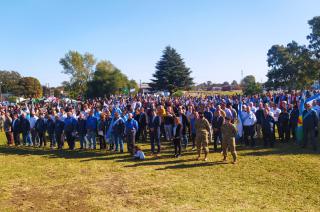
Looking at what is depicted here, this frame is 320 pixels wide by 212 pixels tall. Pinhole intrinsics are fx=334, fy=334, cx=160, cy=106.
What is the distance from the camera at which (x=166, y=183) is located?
411 inches

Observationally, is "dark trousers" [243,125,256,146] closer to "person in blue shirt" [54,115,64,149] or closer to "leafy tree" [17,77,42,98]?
"person in blue shirt" [54,115,64,149]

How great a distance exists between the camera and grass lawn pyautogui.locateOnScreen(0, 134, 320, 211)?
865cm

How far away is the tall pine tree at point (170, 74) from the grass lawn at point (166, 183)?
5038cm

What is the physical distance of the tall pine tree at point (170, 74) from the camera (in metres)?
64.8

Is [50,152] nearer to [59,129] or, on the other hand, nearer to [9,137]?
[59,129]

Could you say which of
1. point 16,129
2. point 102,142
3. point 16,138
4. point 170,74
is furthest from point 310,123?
point 170,74

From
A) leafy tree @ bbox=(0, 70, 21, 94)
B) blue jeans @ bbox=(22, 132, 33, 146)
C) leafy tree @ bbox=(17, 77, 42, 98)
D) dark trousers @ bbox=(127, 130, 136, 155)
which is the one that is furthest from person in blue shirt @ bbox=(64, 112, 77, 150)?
leafy tree @ bbox=(0, 70, 21, 94)

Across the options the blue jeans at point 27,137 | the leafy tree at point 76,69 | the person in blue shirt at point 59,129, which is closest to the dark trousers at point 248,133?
the person in blue shirt at point 59,129

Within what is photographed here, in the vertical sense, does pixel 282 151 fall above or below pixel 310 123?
below

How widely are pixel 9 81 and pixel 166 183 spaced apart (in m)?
106

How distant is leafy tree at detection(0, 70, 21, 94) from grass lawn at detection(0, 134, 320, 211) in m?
96.1

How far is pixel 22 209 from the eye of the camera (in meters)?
8.80

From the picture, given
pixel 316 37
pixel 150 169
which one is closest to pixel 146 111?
pixel 150 169

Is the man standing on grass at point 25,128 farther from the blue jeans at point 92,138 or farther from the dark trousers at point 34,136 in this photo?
the blue jeans at point 92,138
